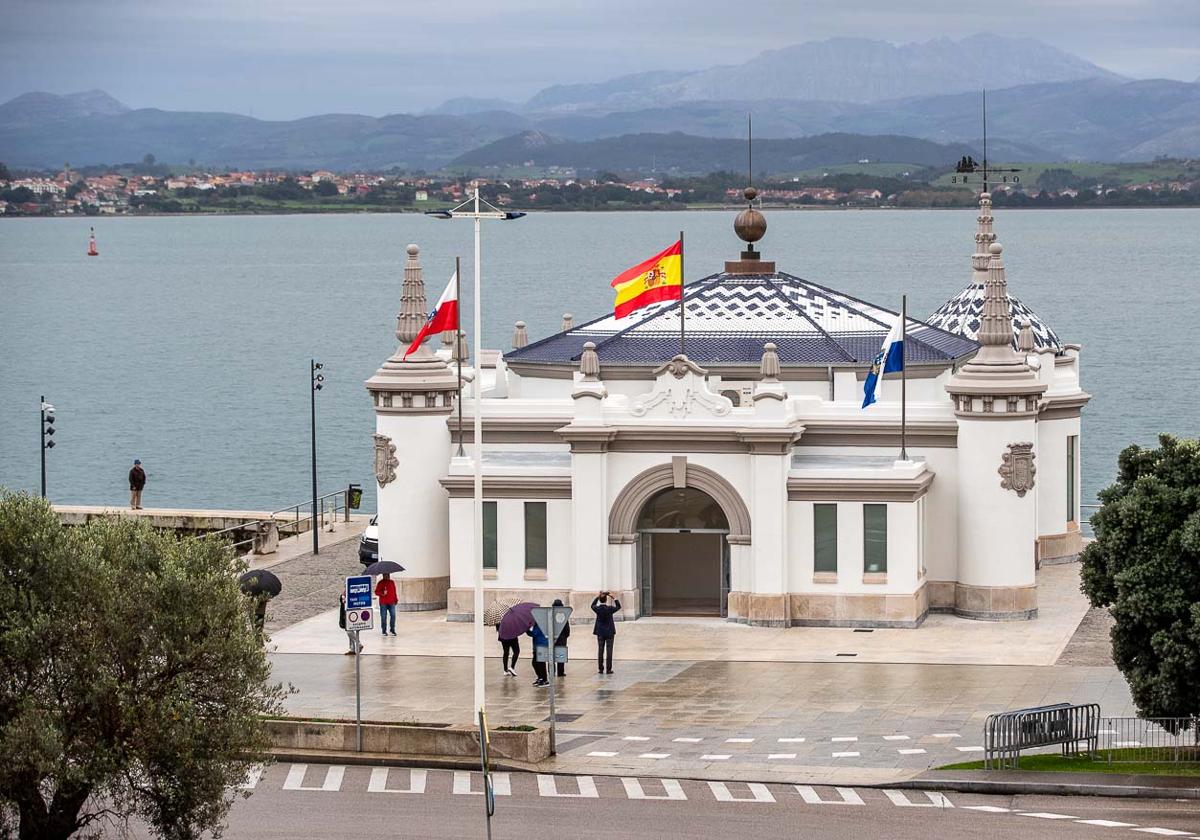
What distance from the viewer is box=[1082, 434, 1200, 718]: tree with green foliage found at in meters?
33.4

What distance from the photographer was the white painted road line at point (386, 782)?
3266 centimetres

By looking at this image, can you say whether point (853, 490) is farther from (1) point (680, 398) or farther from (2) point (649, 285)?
(2) point (649, 285)

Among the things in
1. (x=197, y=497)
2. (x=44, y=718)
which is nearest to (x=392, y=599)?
(x=44, y=718)

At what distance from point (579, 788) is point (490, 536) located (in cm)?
1505

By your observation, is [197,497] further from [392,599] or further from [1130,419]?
[392,599]

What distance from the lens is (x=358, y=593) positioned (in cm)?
3700

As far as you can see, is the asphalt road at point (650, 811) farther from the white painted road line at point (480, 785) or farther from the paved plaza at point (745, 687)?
the paved plaza at point (745, 687)

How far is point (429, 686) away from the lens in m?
40.7

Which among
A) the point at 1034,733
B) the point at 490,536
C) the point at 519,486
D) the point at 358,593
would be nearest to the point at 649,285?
the point at 519,486

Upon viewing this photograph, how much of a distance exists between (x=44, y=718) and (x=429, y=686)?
14.3m

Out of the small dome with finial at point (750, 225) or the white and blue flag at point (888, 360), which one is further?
the small dome with finial at point (750, 225)

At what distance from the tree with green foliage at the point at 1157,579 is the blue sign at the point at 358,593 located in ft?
35.2

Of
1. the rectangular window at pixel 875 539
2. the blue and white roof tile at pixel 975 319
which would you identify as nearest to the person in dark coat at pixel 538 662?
the rectangular window at pixel 875 539

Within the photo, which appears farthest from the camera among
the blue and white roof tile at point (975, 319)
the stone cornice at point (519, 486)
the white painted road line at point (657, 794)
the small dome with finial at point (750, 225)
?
the small dome with finial at point (750, 225)
